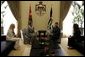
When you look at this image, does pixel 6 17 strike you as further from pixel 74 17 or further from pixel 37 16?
pixel 74 17

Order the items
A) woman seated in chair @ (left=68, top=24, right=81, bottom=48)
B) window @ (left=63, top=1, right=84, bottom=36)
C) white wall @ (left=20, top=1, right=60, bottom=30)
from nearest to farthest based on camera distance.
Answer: window @ (left=63, top=1, right=84, bottom=36), woman seated in chair @ (left=68, top=24, right=81, bottom=48), white wall @ (left=20, top=1, right=60, bottom=30)

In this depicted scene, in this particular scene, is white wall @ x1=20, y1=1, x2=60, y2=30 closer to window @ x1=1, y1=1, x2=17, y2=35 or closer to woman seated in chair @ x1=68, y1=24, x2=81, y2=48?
window @ x1=1, y1=1, x2=17, y2=35

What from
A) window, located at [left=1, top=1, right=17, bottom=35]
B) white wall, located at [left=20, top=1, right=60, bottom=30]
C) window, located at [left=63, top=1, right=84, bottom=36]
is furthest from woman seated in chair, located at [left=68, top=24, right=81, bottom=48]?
window, located at [left=1, top=1, right=17, bottom=35]

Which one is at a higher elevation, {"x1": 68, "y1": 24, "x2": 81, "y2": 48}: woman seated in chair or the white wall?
the white wall

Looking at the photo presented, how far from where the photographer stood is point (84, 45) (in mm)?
3561

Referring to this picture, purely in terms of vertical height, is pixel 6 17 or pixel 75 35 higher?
pixel 6 17

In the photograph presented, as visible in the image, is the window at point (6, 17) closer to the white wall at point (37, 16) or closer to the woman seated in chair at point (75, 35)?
the white wall at point (37, 16)

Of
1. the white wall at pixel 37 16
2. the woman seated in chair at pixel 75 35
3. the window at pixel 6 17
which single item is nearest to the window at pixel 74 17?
the woman seated in chair at pixel 75 35

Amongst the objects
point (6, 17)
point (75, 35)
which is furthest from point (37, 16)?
point (75, 35)

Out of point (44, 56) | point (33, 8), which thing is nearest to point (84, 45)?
point (44, 56)

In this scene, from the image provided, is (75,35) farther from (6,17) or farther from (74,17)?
(6,17)

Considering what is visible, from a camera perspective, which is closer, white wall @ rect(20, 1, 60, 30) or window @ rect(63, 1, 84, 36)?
window @ rect(63, 1, 84, 36)

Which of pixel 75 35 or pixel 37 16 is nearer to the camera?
pixel 75 35

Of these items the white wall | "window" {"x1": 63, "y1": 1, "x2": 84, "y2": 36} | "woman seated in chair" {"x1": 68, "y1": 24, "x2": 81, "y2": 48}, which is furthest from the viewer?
the white wall
